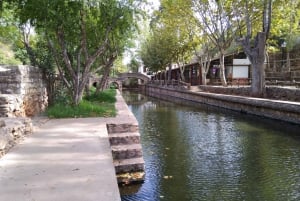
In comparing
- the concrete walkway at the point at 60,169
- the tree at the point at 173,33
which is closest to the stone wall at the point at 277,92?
the tree at the point at 173,33

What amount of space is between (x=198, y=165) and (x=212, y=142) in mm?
3388

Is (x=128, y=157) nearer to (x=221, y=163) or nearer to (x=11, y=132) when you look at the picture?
(x=11, y=132)

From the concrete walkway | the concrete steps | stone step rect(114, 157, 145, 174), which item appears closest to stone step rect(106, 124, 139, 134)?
the concrete steps

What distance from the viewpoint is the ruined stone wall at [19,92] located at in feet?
31.8

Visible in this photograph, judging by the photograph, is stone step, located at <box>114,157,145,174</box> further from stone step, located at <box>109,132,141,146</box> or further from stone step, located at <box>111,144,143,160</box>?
stone step, located at <box>109,132,141,146</box>

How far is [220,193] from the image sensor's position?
7352 mm

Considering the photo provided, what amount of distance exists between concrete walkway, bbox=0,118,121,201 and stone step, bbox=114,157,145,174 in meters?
0.61

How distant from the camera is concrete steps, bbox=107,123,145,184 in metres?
7.84

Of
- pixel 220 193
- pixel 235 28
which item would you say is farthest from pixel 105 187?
pixel 235 28

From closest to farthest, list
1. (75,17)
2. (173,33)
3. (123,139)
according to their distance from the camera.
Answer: (123,139) → (75,17) → (173,33)

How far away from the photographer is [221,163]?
9719 mm

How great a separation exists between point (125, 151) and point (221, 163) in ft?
9.57

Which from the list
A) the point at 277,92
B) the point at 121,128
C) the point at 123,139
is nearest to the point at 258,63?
the point at 277,92

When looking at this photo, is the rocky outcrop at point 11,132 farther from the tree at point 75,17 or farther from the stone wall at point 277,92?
the stone wall at point 277,92
